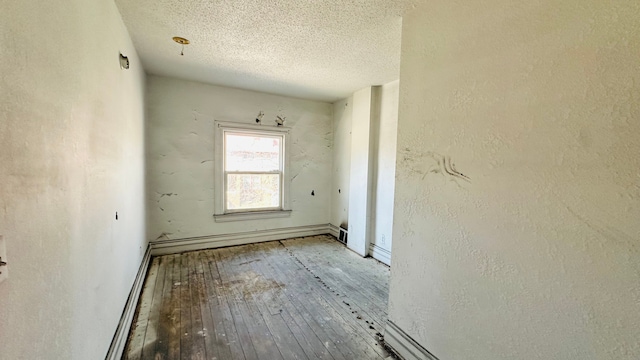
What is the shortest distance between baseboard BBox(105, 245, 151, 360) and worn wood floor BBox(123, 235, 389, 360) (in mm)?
65

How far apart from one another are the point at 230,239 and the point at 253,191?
0.77 metres

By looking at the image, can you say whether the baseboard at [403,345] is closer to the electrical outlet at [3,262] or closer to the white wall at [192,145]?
the electrical outlet at [3,262]

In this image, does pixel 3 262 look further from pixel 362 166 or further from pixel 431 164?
pixel 362 166

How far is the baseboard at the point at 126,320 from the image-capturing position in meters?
1.61

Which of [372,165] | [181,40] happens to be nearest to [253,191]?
[372,165]

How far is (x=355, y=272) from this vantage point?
311cm

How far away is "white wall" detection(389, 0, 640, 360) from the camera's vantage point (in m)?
0.92

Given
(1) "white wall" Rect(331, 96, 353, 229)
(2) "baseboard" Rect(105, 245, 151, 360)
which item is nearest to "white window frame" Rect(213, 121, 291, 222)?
(1) "white wall" Rect(331, 96, 353, 229)

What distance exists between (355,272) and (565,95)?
257cm

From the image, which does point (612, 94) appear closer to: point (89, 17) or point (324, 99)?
point (89, 17)

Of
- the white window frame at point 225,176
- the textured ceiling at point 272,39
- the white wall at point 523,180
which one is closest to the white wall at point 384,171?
the textured ceiling at point 272,39

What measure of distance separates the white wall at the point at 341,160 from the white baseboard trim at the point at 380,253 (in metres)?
0.66

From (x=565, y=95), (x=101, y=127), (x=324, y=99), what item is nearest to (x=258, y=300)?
(x=101, y=127)

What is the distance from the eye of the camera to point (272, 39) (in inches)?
86.9
